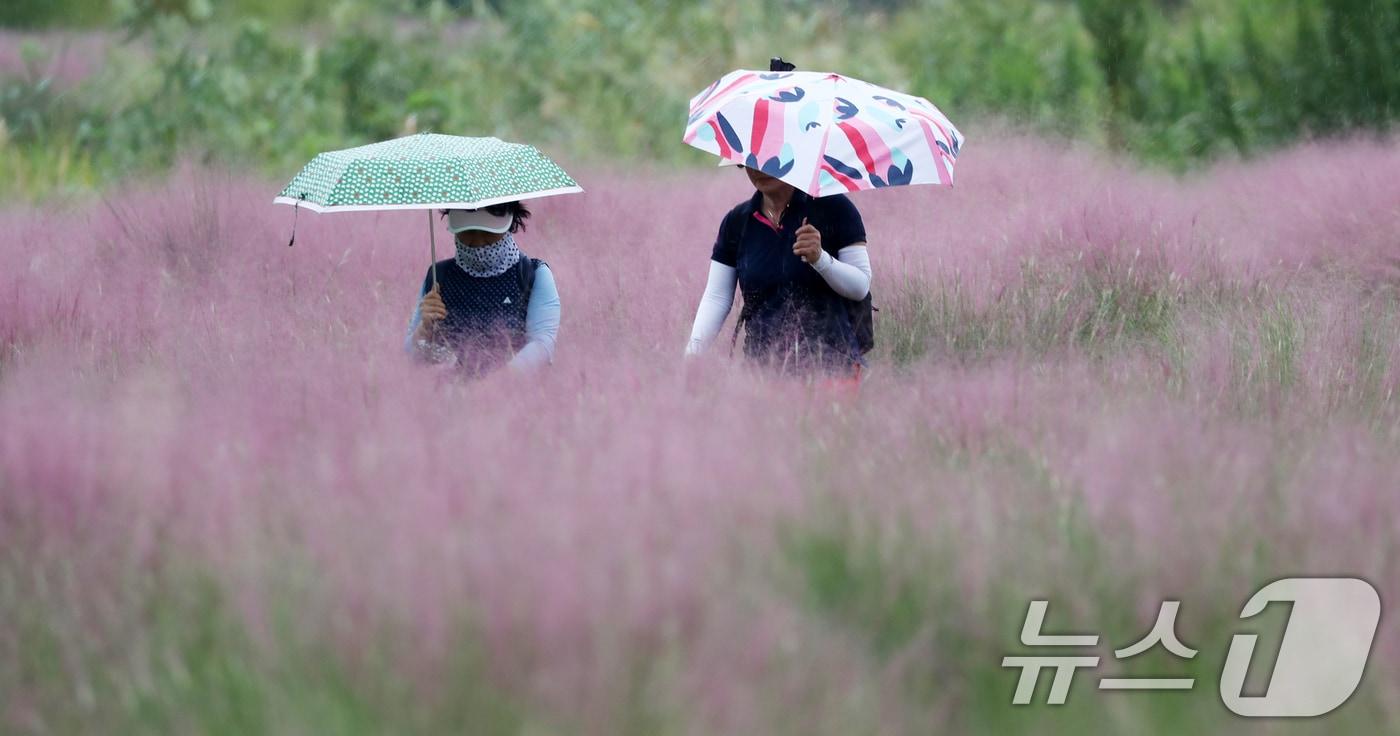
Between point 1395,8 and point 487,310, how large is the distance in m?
7.84

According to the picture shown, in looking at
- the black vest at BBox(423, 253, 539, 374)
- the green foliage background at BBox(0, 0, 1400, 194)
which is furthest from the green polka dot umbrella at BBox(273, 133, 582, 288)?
the green foliage background at BBox(0, 0, 1400, 194)

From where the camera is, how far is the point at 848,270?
394 cm

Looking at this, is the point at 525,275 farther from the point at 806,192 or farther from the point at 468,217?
the point at 806,192

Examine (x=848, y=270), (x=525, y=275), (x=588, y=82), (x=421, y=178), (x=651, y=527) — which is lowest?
(x=651, y=527)

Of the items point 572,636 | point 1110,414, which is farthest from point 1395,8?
point 572,636

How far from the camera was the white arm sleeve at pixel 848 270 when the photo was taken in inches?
154

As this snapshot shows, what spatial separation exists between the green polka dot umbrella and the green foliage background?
5.15 metres

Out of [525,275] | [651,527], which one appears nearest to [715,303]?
[525,275]

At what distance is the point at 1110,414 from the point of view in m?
3.19

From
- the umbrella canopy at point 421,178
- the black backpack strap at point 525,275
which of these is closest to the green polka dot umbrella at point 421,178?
the umbrella canopy at point 421,178

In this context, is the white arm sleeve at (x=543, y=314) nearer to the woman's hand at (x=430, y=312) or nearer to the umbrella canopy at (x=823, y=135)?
the woman's hand at (x=430, y=312)

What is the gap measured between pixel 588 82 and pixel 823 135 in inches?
290

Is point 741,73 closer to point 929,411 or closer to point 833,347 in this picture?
point 833,347

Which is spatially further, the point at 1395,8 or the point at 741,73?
the point at 1395,8
